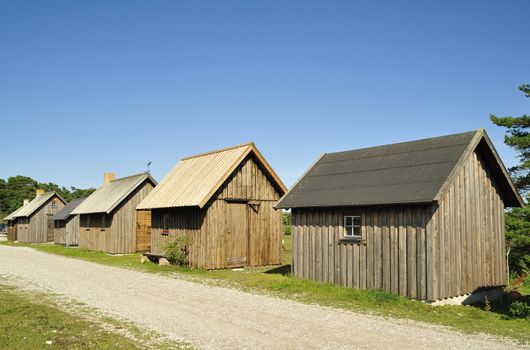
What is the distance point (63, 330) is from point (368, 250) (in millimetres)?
10315

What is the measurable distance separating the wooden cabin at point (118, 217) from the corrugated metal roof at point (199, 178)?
23.5 feet

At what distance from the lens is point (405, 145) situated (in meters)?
18.7

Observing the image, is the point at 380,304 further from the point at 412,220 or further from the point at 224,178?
the point at 224,178

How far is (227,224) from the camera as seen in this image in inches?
1006

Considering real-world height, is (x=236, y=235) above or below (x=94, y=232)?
above

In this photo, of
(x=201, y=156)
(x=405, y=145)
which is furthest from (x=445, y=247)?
(x=201, y=156)

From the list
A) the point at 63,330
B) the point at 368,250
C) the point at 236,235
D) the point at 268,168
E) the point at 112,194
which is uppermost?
the point at 268,168

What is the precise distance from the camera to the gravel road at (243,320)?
10031 mm

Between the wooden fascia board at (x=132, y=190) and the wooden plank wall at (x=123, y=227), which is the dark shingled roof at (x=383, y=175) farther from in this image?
the wooden plank wall at (x=123, y=227)

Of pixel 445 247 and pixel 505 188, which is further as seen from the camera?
pixel 505 188

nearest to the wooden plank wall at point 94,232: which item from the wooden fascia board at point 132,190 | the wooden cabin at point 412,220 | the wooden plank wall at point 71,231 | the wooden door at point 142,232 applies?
the wooden fascia board at point 132,190

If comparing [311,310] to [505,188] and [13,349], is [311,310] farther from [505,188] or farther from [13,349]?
[505,188]

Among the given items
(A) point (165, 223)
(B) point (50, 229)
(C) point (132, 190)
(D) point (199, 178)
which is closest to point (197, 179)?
(D) point (199, 178)

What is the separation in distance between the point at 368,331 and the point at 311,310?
279cm
